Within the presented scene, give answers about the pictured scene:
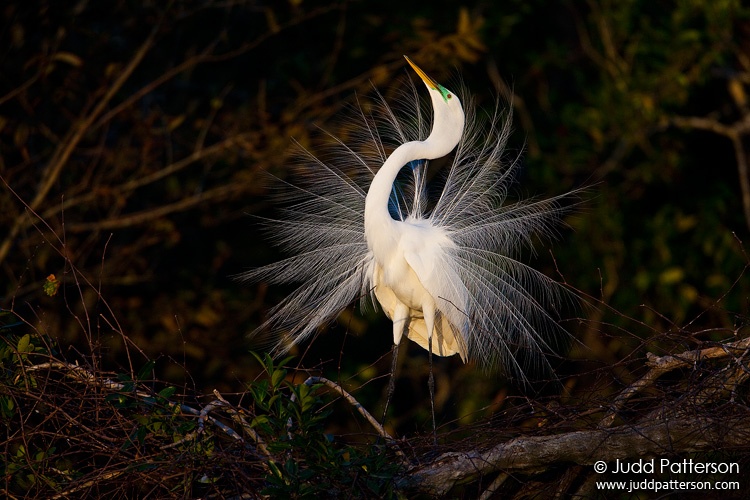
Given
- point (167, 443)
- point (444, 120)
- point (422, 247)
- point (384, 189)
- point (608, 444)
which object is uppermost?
point (444, 120)

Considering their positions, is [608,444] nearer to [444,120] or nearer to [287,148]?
[444,120]

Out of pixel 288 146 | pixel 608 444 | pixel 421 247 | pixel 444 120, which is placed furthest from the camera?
pixel 288 146

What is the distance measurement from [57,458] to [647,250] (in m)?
4.30

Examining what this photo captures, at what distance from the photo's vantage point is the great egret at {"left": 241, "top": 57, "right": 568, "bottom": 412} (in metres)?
3.40

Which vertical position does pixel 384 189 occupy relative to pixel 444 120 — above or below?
below

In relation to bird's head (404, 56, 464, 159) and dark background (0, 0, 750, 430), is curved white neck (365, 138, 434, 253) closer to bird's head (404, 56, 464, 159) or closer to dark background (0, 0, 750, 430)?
bird's head (404, 56, 464, 159)

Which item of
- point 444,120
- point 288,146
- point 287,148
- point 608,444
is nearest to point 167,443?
point 608,444

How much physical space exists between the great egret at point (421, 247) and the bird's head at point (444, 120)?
0.38 feet

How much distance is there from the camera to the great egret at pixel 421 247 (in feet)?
11.1

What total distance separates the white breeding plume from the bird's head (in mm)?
42

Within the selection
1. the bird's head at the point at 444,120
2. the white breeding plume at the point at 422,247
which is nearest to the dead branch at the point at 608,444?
the white breeding plume at the point at 422,247

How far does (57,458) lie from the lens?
250cm

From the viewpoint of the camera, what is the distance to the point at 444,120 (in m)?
3.19

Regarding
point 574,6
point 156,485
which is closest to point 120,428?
point 156,485
